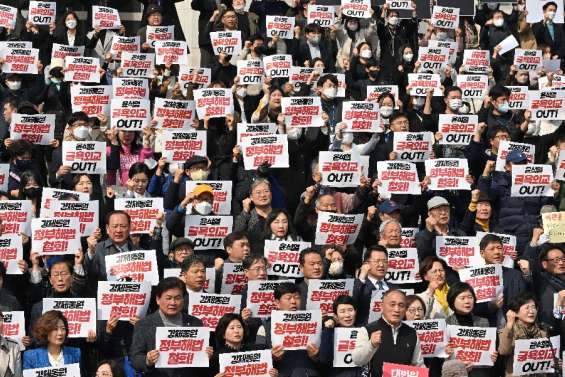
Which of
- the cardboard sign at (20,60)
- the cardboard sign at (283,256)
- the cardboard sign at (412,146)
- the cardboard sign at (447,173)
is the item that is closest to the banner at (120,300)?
the cardboard sign at (283,256)

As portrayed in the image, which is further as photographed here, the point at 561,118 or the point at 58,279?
the point at 561,118

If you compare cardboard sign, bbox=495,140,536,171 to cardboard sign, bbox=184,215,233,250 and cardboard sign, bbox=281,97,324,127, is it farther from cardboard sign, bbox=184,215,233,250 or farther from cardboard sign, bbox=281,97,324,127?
cardboard sign, bbox=184,215,233,250

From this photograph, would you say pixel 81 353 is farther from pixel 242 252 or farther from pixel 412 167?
pixel 412 167

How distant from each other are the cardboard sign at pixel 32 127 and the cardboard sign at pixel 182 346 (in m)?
5.22

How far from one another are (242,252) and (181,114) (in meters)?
3.69

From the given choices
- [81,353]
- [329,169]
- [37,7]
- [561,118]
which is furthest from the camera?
[37,7]

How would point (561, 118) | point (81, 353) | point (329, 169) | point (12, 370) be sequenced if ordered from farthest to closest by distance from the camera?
point (561, 118) < point (329, 169) < point (81, 353) < point (12, 370)

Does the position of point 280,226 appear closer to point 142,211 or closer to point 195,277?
point 142,211

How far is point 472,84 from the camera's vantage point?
21750 mm

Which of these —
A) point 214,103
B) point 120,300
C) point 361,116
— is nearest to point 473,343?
point 120,300

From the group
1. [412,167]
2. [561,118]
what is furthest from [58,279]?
[561,118]

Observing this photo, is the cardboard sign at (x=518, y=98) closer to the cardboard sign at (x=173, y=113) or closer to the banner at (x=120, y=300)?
the cardboard sign at (x=173, y=113)

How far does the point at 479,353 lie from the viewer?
48.2ft

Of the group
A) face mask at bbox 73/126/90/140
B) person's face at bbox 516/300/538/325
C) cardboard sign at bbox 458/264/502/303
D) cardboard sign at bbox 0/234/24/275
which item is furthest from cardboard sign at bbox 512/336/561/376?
face mask at bbox 73/126/90/140
